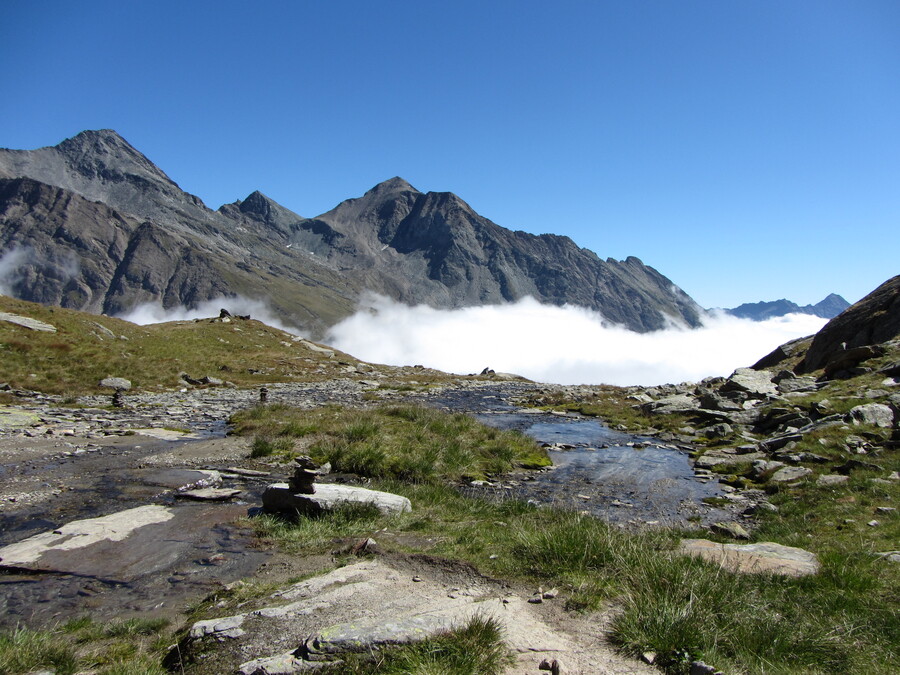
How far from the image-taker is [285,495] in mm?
11406

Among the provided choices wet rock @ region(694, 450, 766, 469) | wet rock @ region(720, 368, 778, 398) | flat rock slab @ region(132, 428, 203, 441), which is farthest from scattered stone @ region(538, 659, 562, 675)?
wet rock @ region(720, 368, 778, 398)

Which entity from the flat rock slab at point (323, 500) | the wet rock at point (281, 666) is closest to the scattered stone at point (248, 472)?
the flat rock slab at point (323, 500)

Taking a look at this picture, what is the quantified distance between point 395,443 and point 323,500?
27.5 feet

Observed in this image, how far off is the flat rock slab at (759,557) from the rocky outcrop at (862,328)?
104ft

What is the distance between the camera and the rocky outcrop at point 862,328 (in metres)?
34.0

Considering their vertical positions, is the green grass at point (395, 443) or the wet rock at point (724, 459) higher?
the green grass at point (395, 443)

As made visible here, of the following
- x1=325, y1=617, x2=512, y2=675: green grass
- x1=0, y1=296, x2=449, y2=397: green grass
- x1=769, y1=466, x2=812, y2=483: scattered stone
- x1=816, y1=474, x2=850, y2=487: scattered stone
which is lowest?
x1=769, y1=466, x2=812, y2=483: scattered stone

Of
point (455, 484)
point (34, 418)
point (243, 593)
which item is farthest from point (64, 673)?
point (34, 418)

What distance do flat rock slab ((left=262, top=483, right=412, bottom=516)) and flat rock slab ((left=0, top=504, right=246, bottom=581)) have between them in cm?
99

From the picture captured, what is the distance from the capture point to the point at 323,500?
11.1 metres

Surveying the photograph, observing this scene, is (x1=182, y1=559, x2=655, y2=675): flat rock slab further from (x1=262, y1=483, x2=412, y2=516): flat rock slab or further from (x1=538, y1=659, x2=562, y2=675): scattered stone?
(x1=262, y1=483, x2=412, y2=516): flat rock slab

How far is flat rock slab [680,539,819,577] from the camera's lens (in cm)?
798

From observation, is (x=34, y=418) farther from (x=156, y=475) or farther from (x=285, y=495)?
(x=285, y=495)

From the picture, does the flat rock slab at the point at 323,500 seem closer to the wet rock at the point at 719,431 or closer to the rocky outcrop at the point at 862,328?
the wet rock at the point at 719,431
